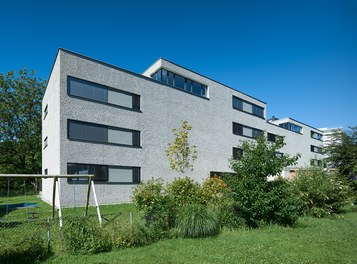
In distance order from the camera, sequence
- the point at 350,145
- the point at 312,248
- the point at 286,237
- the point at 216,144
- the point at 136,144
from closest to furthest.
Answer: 1. the point at 312,248
2. the point at 286,237
3. the point at 136,144
4. the point at 350,145
5. the point at 216,144

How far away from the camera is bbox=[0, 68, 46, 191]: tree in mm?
30312

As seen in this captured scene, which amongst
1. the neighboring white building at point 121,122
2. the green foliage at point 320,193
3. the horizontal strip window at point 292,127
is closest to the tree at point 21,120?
the neighboring white building at point 121,122

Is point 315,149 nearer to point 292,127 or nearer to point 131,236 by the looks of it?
point 292,127

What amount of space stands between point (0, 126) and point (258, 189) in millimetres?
33083

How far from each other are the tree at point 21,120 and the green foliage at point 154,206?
28.4 metres

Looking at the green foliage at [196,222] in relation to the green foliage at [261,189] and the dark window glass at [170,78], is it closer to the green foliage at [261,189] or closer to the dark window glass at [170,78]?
the green foliage at [261,189]

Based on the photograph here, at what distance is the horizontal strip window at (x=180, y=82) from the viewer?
74.5ft

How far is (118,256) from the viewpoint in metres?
6.04

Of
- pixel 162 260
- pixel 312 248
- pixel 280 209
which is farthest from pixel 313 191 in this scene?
pixel 162 260

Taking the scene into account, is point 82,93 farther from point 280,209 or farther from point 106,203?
point 280,209

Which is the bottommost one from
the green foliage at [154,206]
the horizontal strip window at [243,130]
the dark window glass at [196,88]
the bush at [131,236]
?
the bush at [131,236]

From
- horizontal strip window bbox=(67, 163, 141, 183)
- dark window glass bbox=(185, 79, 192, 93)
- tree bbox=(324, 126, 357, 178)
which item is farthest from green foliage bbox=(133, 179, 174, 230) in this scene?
tree bbox=(324, 126, 357, 178)

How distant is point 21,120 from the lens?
31391 mm

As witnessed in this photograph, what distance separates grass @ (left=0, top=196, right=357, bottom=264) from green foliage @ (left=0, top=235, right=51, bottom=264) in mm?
356
